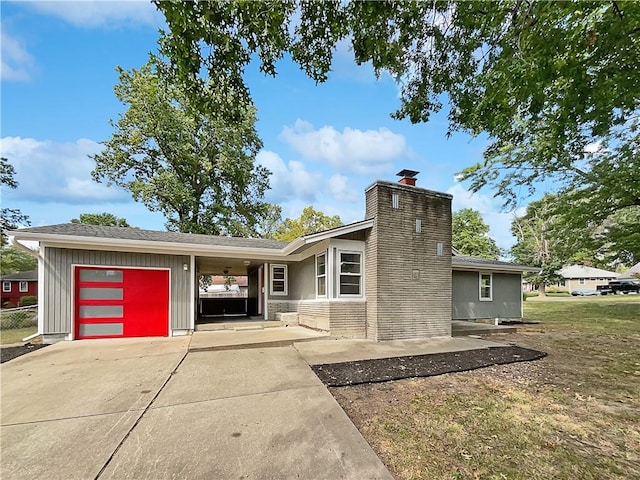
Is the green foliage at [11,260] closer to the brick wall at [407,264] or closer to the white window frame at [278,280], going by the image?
the white window frame at [278,280]

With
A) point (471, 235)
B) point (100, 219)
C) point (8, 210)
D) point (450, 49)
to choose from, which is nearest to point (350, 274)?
point (450, 49)

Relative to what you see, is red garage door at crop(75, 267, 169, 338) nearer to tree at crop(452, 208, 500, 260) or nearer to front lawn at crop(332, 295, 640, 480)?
front lawn at crop(332, 295, 640, 480)

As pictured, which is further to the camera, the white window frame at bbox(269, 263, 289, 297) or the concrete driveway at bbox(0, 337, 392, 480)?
the white window frame at bbox(269, 263, 289, 297)

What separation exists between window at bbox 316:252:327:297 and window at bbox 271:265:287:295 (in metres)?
2.47

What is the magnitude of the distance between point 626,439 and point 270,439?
3.75 metres

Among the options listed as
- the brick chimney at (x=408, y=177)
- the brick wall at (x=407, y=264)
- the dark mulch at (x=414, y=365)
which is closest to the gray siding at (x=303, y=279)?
the brick wall at (x=407, y=264)

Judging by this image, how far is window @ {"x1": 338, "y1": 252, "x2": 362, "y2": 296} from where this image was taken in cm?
865

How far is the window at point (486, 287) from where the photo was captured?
12750mm

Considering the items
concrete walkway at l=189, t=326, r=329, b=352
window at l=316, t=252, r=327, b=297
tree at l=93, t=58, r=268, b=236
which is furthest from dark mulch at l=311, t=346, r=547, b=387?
tree at l=93, t=58, r=268, b=236

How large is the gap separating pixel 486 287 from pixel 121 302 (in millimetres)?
13460

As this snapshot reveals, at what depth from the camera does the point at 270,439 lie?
118 inches

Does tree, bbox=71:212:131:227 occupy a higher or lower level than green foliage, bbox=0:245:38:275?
higher

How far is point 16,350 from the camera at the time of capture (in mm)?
6895

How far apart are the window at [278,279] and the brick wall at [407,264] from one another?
4065 mm
